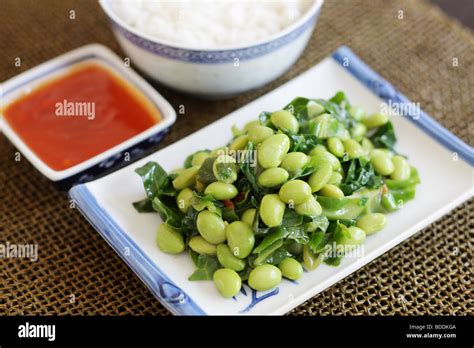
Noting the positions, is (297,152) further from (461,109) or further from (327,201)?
(461,109)

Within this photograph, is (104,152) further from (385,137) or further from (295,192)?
(385,137)

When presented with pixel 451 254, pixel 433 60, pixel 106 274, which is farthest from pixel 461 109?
pixel 106 274

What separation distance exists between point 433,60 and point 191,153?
4.02 feet

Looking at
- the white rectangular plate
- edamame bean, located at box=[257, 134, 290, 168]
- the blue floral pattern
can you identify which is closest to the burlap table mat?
the white rectangular plate

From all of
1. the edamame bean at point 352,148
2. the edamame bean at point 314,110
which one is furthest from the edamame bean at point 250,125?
the edamame bean at point 352,148

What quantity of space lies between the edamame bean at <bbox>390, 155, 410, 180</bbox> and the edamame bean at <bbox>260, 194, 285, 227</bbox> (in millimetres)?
494

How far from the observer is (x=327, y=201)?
6.27 ft

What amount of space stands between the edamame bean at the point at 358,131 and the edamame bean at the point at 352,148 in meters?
0.12

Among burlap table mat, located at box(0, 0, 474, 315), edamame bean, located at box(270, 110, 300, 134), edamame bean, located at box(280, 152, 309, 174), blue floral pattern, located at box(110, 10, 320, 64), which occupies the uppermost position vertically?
blue floral pattern, located at box(110, 10, 320, 64)

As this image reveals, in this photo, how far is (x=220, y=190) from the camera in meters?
1.89

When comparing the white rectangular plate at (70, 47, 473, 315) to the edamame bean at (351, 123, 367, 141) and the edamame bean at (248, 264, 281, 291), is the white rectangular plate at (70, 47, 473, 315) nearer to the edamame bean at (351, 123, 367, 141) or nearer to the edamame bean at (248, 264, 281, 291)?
the edamame bean at (248, 264, 281, 291)

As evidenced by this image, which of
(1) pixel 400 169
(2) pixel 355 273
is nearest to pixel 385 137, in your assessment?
(1) pixel 400 169

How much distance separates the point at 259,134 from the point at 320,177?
0.23 metres

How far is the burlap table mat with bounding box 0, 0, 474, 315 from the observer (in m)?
2.00
